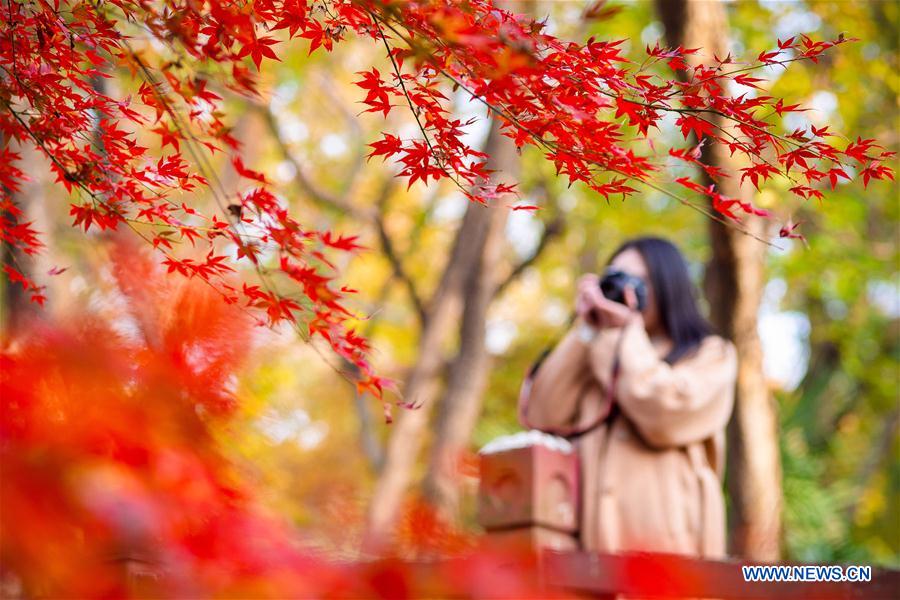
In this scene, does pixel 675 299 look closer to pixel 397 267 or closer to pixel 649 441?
pixel 649 441

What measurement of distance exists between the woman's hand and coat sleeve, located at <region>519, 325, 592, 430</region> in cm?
9

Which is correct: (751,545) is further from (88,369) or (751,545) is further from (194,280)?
(88,369)

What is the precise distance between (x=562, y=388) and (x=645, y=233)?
Result: 5387 millimetres

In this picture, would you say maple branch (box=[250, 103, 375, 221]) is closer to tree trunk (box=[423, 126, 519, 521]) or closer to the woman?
tree trunk (box=[423, 126, 519, 521])

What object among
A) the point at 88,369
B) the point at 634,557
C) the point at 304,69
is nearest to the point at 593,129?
the point at 88,369

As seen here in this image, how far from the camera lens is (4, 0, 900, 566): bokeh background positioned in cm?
634

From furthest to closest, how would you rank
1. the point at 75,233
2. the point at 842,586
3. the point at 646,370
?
the point at 75,233 < the point at 646,370 < the point at 842,586

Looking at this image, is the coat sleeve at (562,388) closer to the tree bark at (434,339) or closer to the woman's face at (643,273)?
the woman's face at (643,273)

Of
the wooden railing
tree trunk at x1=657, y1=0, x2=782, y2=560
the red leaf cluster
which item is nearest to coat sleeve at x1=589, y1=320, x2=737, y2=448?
the wooden railing

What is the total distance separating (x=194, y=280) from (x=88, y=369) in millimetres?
685

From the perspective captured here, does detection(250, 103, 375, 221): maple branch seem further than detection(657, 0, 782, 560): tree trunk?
Yes

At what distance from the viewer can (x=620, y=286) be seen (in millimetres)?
3266

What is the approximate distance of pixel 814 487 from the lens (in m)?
7.02

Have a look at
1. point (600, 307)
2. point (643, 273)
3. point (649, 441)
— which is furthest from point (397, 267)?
point (649, 441)
